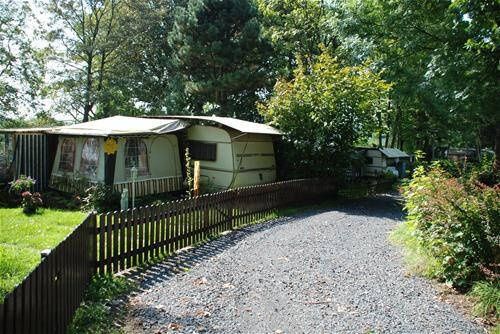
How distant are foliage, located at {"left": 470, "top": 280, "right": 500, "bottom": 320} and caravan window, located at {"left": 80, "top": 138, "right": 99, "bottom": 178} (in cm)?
1105

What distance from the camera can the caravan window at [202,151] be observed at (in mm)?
14875

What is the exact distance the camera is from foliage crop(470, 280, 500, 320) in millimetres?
4707

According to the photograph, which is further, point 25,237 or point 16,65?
point 16,65

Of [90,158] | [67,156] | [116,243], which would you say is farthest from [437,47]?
[67,156]

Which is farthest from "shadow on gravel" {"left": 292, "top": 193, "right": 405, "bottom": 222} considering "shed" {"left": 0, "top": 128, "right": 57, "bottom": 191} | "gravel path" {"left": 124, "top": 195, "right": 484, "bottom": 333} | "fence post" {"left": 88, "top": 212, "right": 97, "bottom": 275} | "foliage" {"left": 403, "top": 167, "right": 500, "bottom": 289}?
"shed" {"left": 0, "top": 128, "right": 57, "bottom": 191}

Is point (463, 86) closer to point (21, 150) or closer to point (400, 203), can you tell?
point (400, 203)

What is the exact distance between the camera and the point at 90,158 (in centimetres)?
1295

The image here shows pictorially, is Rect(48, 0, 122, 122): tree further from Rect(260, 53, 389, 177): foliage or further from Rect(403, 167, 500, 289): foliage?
Rect(403, 167, 500, 289): foliage

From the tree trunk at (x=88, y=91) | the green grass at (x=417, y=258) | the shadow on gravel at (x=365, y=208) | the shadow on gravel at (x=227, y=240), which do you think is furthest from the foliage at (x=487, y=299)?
the tree trunk at (x=88, y=91)

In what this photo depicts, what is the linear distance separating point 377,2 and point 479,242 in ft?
31.8

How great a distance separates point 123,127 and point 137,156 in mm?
1108

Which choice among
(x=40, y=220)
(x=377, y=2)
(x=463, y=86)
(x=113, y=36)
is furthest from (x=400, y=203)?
(x=113, y=36)

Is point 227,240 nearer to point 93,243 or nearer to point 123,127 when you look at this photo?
point 93,243

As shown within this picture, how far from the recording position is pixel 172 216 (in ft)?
24.5
